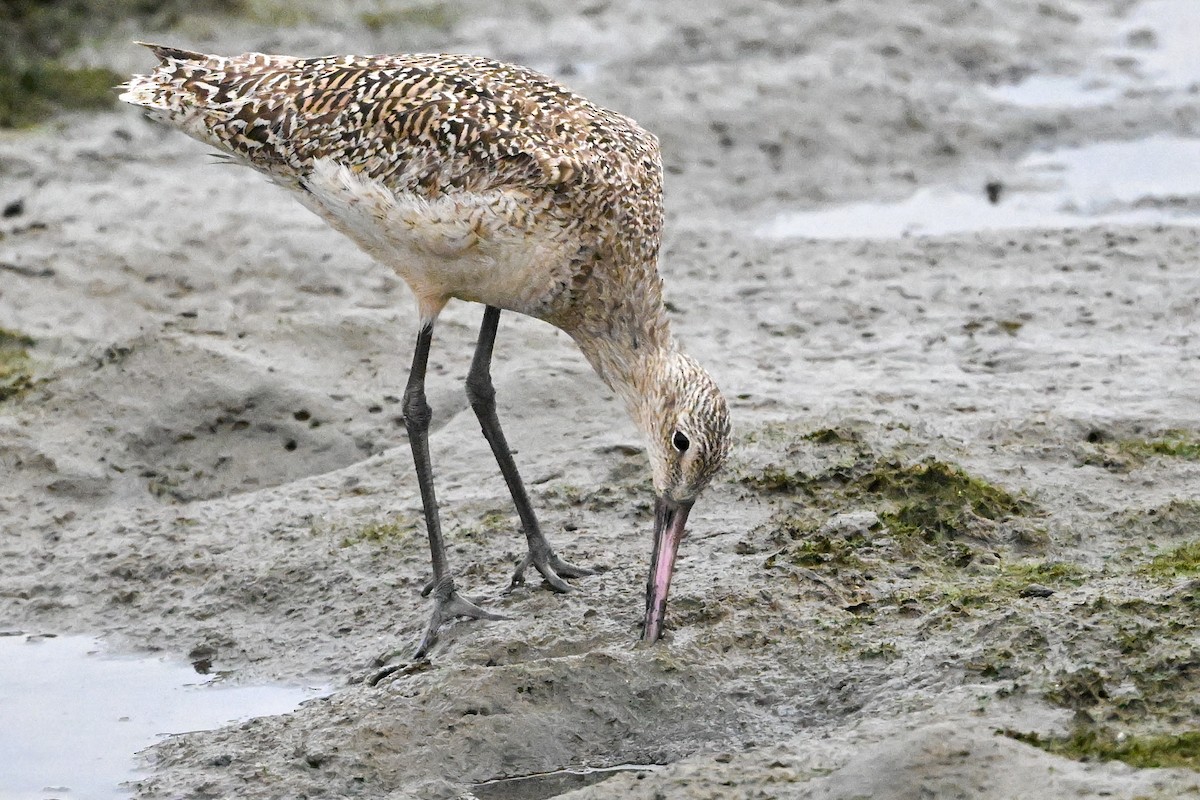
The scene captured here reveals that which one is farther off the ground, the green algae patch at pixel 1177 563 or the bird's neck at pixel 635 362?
the bird's neck at pixel 635 362

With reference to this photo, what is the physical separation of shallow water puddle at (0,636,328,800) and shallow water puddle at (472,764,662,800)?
3.49ft

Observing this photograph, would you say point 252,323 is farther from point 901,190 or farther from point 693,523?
point 901,190

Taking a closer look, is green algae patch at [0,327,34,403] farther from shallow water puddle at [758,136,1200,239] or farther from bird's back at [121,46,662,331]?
shallow water puddle at [758,136,1200,239]

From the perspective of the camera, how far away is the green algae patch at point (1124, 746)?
4418mm

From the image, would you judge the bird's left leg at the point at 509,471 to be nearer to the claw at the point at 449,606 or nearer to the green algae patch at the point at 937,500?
the claw at the point at 449,606

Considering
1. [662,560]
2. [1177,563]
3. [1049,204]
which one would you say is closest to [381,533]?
[662,560]

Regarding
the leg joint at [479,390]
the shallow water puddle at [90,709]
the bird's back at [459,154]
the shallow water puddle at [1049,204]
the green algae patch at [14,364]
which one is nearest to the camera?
the shallow water puddle at [90,709]

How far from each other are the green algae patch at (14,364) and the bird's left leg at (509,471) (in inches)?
106

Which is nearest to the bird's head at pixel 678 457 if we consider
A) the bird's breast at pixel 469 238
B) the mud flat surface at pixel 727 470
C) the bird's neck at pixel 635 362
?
the bird's neck at pixel 635 362

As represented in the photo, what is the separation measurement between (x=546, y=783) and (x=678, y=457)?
1.29 metres

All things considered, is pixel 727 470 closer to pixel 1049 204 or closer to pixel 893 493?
pixel 893 493

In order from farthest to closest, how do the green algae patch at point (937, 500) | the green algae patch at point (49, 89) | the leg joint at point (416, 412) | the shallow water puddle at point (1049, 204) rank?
the green algae patch at point (49, 89)
the shallow water puddle at point (1049, 204)
the leg joint at point (416, 412)
the green algae patch at point (937, 500)

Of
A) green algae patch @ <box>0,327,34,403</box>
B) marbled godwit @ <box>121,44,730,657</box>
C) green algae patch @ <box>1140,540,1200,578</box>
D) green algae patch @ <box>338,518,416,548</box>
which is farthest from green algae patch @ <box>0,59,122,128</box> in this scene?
green algae patch @ <box>1140,540,1200,578</box>

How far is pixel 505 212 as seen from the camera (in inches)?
237
